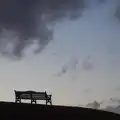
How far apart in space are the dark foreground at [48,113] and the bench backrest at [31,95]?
359cm

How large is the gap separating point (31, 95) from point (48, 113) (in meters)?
5.20

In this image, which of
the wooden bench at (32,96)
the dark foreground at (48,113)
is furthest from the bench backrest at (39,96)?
the dark foreground at (48,113)

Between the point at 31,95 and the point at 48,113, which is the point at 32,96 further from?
the point at 48,113

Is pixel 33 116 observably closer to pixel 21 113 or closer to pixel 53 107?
pixel 21 113

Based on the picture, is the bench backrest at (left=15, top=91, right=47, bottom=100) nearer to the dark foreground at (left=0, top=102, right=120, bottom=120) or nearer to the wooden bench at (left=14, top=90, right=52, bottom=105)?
the wooden bench at (left=14, top=90, right=52, bottom=105)

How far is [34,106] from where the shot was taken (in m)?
16.0

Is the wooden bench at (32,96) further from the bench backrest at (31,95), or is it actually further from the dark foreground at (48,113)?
the dark foreground at (48,113)

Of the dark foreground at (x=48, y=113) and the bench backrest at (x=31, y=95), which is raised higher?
the bench backrest at (x=31, y=95)

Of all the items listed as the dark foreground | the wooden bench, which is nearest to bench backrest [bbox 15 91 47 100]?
the wooden bench

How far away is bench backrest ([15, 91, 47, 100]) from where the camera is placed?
2012cm

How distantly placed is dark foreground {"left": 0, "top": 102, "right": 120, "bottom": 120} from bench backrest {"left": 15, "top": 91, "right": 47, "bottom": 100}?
359 centimetres

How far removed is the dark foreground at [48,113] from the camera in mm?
14391

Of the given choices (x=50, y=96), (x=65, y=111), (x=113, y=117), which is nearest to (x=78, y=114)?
(x=65, y=111)

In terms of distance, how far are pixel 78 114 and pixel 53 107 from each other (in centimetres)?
141
